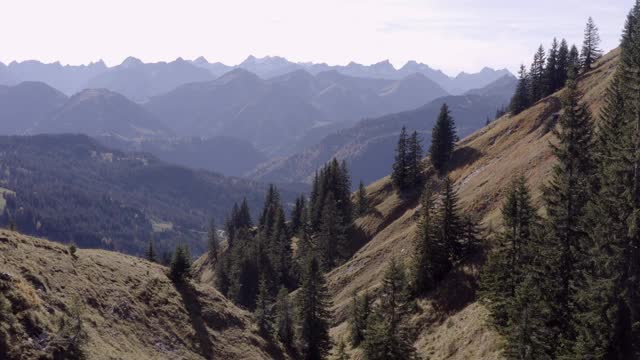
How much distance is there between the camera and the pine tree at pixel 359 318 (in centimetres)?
5628

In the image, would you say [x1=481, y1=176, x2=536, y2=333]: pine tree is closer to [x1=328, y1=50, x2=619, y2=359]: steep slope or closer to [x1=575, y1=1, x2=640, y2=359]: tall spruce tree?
[x1=328, y1=50, x2=619, y2=359]: steep slope

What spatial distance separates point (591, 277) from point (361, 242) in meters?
76.3

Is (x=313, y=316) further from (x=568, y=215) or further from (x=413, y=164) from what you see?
(x=413, y=164)

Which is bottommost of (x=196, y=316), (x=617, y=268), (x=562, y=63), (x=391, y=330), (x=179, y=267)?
(x=196, y=316)

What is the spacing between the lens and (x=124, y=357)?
40.4 metres

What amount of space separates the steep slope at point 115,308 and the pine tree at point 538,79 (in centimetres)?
9627

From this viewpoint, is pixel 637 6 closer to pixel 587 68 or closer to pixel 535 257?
A: pixel 587 68

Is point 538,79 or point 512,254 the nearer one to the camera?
point 512,254

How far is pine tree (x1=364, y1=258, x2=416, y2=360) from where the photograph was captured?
40156mm

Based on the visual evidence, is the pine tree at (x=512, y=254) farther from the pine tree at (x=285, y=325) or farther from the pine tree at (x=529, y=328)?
the pine tree at (x=285, y=325)

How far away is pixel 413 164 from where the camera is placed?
373 feet

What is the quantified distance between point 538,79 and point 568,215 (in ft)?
343

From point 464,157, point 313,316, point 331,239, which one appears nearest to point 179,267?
point 313,316

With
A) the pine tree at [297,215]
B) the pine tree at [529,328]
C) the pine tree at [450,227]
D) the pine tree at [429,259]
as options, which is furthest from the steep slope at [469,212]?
the pine tree at [297,215]
